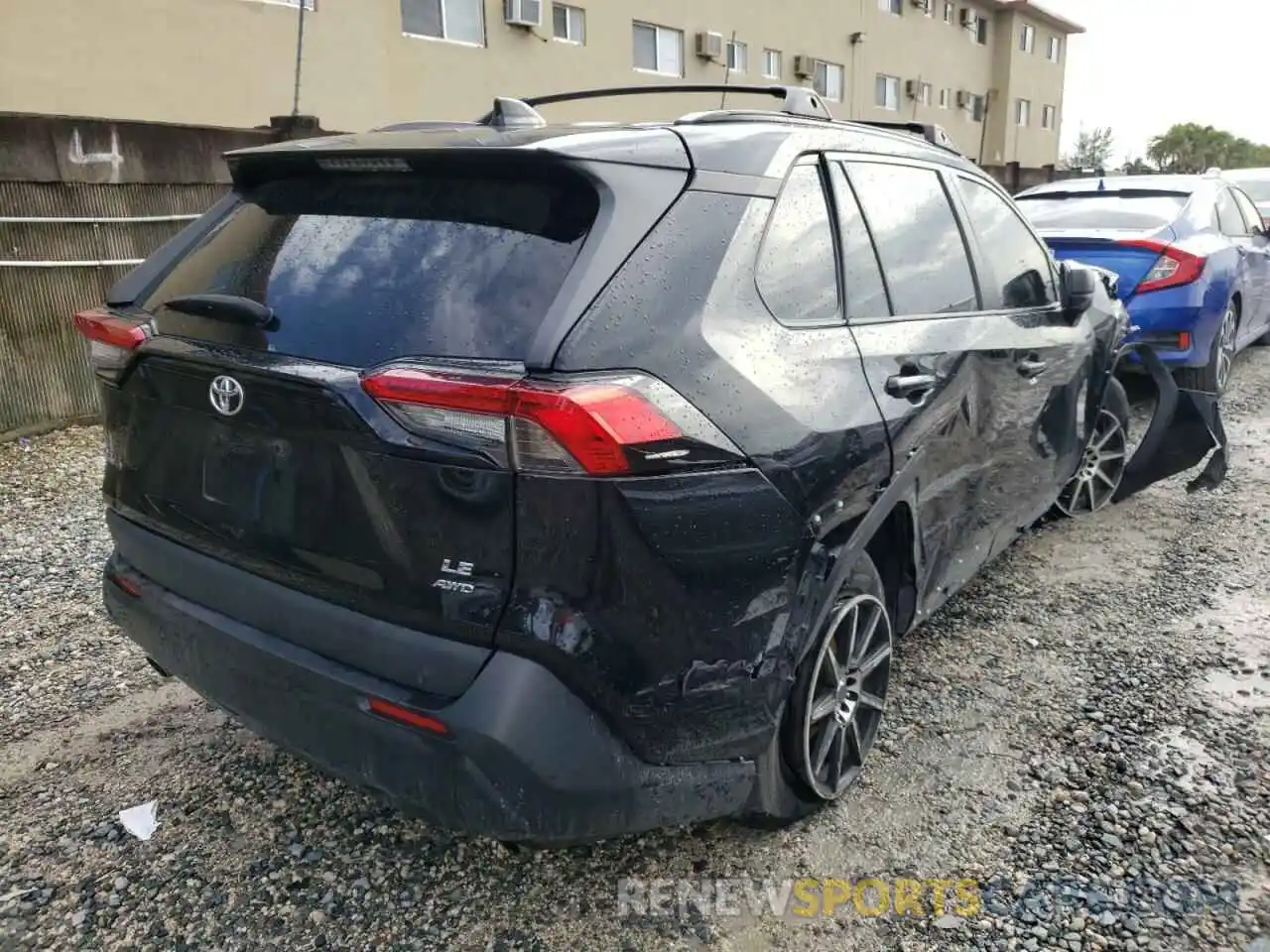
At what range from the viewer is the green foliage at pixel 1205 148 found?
6141cm

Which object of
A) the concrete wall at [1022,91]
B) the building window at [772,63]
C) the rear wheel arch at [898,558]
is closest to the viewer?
the rear wheel arch at [898,558]

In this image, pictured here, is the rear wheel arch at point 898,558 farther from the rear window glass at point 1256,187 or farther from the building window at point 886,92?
the building window at point 886,92

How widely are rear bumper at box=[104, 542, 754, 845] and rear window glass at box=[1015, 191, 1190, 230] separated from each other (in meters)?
5.93

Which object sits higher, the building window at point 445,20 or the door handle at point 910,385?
the building window at point 445,20

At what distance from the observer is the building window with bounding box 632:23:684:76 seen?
55.2 feet

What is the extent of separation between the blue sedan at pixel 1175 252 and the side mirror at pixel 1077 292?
2218mm

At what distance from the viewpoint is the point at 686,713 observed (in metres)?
1.98

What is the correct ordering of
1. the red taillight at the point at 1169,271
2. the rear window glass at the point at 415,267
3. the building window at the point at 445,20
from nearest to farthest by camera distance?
the rear window glass at the point at 415,267 → the red taillight at the point at 1169,271 → the building window at the point at 445,20

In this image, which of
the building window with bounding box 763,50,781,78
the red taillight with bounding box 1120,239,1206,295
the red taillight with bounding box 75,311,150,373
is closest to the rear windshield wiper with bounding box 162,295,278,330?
the red taillight with bounding box 75,311,150,373

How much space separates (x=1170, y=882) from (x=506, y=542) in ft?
6.31

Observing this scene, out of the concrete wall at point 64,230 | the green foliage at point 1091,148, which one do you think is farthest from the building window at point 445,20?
the green foliage at point 1091,148

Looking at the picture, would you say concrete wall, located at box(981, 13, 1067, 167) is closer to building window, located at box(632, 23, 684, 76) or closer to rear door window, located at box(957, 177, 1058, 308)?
building window, located at box(632, 23, 684, 76)

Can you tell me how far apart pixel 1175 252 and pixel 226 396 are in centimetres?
619

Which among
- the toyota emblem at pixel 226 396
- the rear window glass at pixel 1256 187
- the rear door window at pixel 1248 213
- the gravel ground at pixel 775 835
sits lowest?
the gravel ground at pixel 775 835
